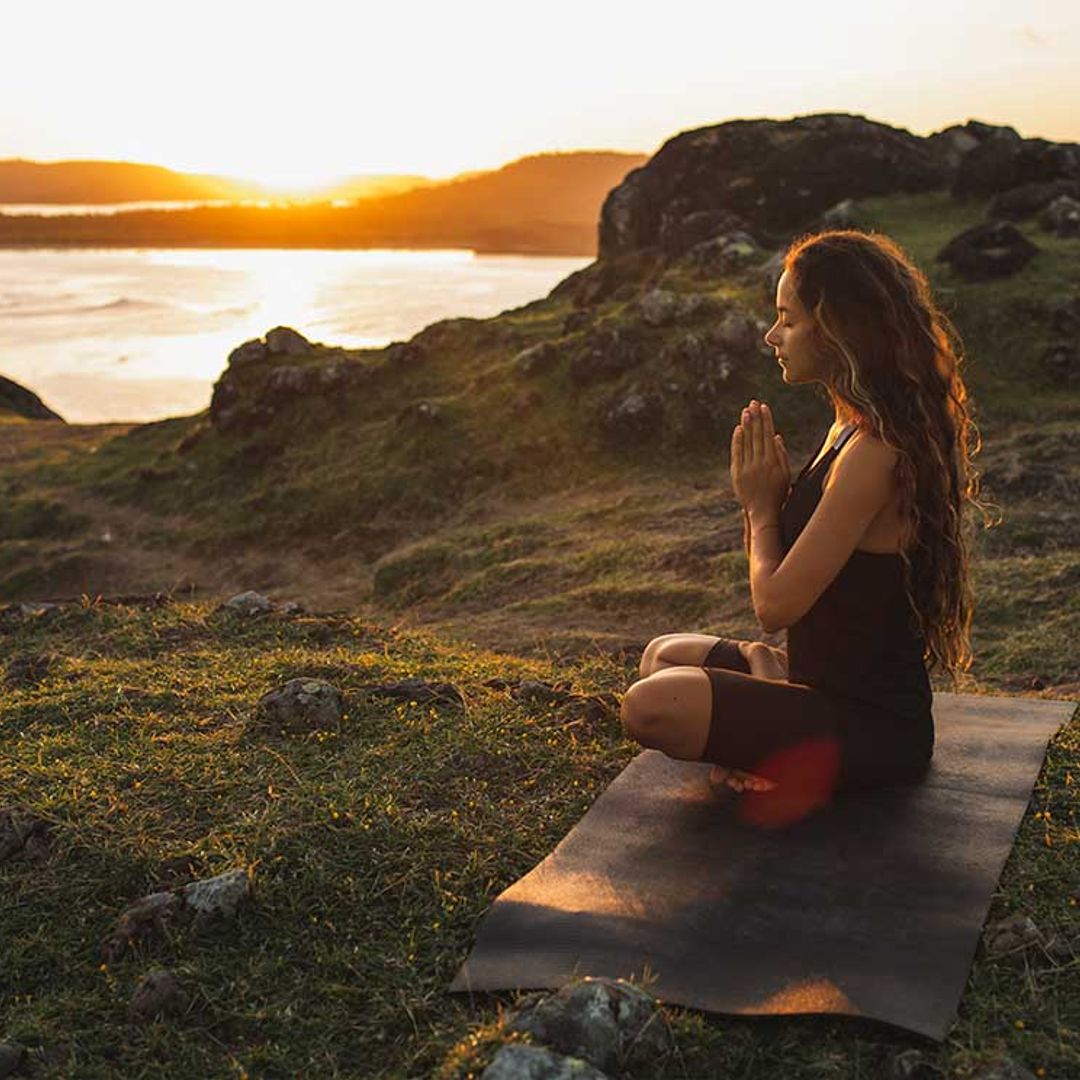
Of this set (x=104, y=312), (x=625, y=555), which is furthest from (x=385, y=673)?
(x=104, y=312)

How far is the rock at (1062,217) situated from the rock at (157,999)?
24.7 metres

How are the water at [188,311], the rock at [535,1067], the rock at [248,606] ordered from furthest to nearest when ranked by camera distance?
the water at [188,311] → the rock at [248,606] → the rock at [535,1067]

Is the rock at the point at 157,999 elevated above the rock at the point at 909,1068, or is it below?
A: below

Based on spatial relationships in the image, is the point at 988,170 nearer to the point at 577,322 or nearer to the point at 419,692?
the point at 577,322

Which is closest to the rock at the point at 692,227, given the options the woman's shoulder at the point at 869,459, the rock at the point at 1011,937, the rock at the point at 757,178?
the rock at the point at 757,178

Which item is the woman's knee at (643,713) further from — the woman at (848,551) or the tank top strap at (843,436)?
the tank top strap at (843,436)

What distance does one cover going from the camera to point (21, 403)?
141 ft

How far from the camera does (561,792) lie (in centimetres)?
610

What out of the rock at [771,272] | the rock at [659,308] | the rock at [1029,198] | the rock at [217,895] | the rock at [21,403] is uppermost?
the rock at [1029,198]

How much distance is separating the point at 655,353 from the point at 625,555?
294 inches

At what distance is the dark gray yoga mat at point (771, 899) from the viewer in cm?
426

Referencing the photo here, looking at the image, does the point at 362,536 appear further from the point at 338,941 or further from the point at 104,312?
the point at 104,312

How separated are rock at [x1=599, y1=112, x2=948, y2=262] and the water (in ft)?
53.0

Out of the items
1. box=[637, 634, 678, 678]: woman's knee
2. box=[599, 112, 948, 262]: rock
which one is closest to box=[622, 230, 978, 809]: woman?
box=[637, 634, 678, 678]: woman's knee
